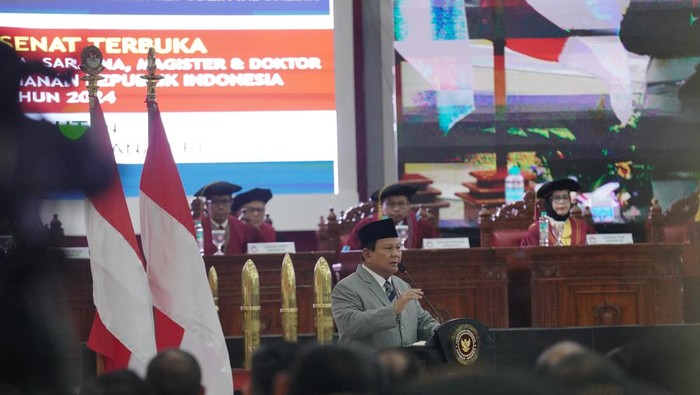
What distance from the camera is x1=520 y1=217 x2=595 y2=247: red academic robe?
801 centimetres

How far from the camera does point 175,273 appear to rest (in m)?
4.97

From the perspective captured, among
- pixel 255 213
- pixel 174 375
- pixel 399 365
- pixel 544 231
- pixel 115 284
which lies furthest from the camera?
pixel 255 213

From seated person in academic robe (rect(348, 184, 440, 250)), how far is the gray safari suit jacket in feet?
7.30

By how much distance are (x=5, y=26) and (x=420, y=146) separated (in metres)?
4.02

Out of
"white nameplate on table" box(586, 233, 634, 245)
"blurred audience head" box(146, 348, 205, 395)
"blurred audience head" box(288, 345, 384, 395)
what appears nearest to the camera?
"blurred audience head" box(288, 345, 384, 395)

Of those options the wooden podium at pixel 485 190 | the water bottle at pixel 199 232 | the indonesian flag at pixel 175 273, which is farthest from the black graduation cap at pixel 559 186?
the indonesian flag at pixel 175 273

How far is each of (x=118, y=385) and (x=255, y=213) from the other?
688 centimetres

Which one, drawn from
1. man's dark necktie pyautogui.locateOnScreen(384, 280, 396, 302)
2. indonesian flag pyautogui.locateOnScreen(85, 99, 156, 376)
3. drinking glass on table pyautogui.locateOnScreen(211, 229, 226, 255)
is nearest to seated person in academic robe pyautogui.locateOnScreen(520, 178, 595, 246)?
drinking glass on table pyautogui.locateOnScreen(211, 229, 226, 255)

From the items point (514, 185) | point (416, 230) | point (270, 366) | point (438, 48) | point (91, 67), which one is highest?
point (438, 48)

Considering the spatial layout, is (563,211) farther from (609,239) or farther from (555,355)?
(555,355)

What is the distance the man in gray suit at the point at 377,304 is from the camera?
5.35 metres

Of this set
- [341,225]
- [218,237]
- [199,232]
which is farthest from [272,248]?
[341,225]

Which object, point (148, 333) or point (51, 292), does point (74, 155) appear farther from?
point (148, 333)

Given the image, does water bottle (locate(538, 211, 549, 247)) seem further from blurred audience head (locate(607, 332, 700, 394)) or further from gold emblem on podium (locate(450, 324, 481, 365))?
blurred audience head (locate(607, 332, 700, 394))
